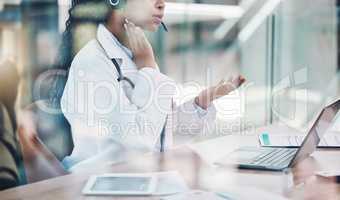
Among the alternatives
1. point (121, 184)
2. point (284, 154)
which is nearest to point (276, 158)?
point (284, 154)

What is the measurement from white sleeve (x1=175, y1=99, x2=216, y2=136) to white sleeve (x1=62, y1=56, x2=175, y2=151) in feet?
0.29

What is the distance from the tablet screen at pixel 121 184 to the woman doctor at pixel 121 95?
702mm

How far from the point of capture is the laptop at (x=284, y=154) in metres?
1.40

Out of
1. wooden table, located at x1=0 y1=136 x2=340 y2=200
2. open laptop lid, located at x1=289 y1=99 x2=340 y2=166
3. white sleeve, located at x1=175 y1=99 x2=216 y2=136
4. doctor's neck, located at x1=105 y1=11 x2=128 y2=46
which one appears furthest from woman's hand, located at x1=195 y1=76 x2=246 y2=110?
open laptop lid, located at x1=289 y1=99 x2=340 y2=166

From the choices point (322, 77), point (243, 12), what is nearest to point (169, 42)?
point (243, 12)

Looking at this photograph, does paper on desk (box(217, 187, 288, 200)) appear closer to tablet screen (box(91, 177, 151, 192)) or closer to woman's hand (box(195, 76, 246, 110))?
tablet screen (box(91, 177, 151, 192))

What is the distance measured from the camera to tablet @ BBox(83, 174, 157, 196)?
46.5 inches

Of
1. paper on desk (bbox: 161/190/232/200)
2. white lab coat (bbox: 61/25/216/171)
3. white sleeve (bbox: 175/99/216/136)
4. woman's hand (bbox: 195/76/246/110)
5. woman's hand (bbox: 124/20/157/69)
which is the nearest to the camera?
paper on desk (bbox: 161/190/232/200)

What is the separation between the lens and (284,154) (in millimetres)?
1647

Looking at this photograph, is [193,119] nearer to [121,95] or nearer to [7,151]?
[121,95]

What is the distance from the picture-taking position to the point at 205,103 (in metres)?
2.51

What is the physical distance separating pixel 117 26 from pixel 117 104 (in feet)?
1.21
